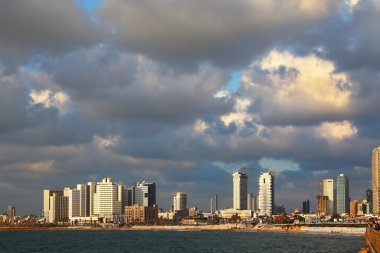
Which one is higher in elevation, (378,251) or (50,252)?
(378,251)

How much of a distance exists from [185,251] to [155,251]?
8.18 meters

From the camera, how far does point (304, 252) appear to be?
13550cm

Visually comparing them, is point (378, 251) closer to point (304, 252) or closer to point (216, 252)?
point (304, 252)

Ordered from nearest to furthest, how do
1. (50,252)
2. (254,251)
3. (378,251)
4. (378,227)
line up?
(378,251) → (378,227) → (254,251) → (50,252)

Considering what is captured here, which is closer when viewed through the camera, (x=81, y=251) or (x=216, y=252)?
(x=216, y=252)

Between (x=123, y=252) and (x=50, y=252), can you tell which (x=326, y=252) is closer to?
(x=123, y=252)

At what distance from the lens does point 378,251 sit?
244ft

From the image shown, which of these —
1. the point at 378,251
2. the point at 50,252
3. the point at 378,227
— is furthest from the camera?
the point at 50,252

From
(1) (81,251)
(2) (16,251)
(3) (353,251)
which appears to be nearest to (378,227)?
(3) (353,251)

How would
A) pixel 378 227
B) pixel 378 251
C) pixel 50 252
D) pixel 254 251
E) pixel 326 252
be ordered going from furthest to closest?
pixel 50 252 < pixel 254 251 < pixel 326 252 < pixel 378 227 < pixel 378 251

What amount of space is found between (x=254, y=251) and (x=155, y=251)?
2471 centimetres

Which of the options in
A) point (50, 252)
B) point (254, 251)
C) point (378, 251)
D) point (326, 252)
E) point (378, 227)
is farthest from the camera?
point (50, 252)

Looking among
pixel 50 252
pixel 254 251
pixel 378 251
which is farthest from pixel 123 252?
pixel 378 251

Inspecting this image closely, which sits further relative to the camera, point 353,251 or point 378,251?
point 353,251
